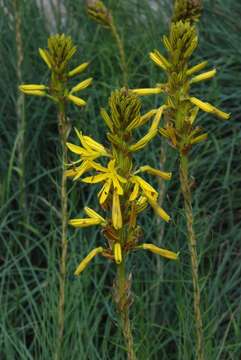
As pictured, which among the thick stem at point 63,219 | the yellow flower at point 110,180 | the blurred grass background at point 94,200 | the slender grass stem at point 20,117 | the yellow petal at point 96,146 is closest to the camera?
the yellow flower at point 110,180

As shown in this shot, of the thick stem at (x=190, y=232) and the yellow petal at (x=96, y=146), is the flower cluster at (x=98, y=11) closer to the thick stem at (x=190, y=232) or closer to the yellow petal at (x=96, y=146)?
the thick stem at (x=190, y=232)

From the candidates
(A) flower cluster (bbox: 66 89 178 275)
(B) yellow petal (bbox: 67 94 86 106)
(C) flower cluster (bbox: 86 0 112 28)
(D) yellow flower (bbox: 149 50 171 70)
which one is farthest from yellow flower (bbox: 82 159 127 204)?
(C) flower cluster (bbox: 86 0 112 28)

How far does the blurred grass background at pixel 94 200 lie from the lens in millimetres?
3719

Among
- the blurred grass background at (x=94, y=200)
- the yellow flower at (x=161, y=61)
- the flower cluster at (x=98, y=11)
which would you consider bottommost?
the blurred grass background at (x=94, y=200)

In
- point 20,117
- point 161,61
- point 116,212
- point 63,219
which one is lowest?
point 63,219

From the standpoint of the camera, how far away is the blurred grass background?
A: 12.2 feet

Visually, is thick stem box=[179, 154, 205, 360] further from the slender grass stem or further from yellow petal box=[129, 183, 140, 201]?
the slender grass stem

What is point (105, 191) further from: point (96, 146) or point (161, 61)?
point (161, 61)

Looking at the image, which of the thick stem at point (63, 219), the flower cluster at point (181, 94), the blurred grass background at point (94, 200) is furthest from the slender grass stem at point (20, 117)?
the flower cluster at point (181, 94)

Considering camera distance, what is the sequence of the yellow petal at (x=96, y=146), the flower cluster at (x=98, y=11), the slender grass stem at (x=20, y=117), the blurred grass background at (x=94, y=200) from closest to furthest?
the yellow petal at (x=96, y=146) < the blurred grass background at (x=94, y=200) < the flower cluster at (x=98, y=11) < the slender grass stem at (x=20, y=117)

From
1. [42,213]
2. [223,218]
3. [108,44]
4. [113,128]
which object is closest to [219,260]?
[223,218]

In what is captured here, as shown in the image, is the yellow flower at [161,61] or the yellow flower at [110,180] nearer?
the yellow flower at [110,180]

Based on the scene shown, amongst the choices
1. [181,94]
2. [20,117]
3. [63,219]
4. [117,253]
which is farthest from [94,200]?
[117,253]

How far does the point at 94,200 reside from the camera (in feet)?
14.6
